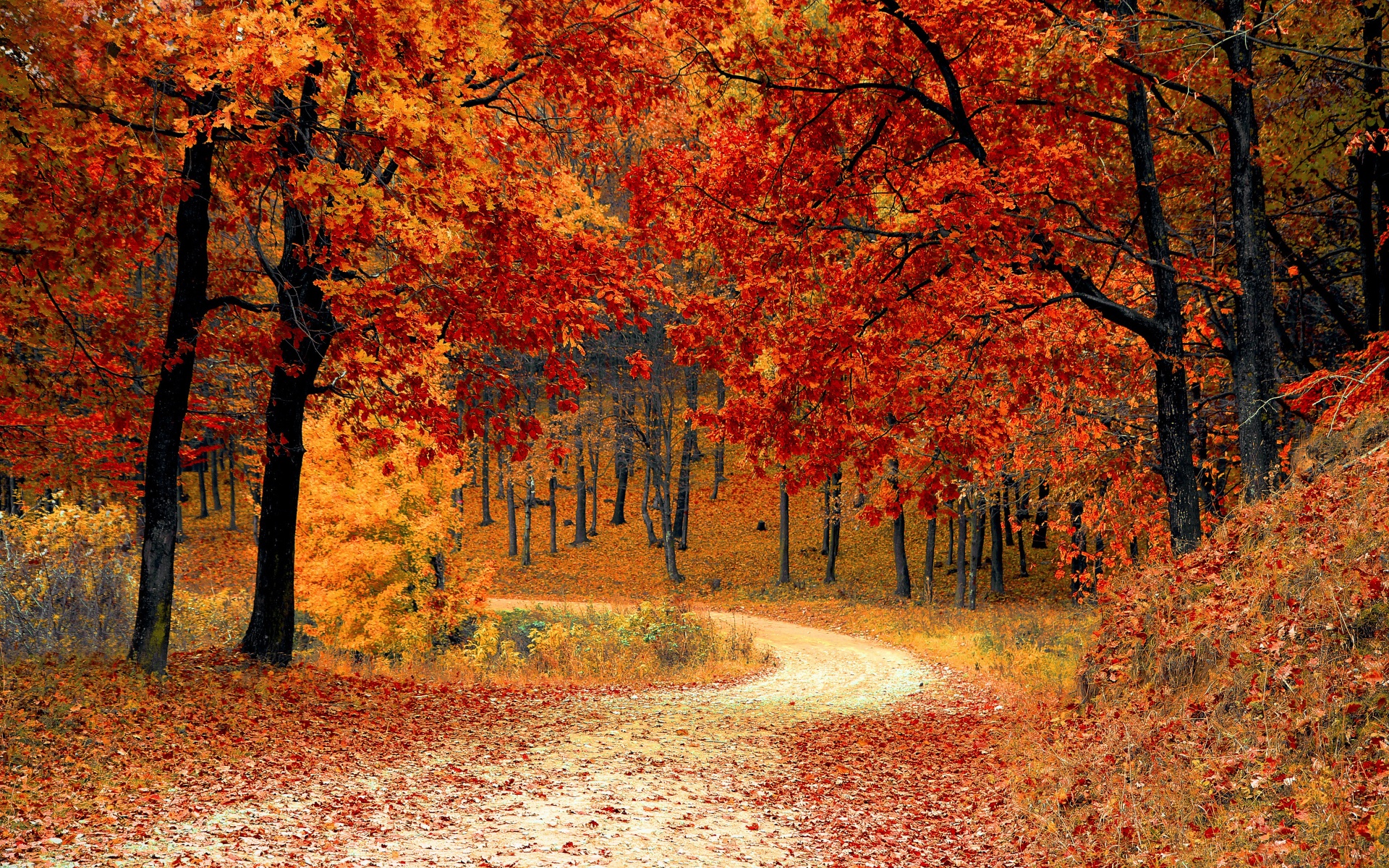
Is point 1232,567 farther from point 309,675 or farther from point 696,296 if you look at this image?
point 309,675

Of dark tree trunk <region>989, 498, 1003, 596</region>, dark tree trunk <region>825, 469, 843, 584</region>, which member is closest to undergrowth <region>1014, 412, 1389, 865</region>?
dark tree trunk <region>825, 469, 843, 584</region>

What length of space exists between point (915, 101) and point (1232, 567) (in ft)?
19.2

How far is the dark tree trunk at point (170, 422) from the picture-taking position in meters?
9.68

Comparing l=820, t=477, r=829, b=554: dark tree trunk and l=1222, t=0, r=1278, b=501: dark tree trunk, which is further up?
l=1222, t=0, r=1278, b=501: dark tree trunk

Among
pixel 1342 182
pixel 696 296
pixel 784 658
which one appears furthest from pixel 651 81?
pixel 784 658

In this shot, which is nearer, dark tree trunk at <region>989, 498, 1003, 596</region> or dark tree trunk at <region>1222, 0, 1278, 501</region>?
dark tree trunk at <region>1222, 0, 1278, 501</region>

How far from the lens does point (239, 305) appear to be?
10.6m

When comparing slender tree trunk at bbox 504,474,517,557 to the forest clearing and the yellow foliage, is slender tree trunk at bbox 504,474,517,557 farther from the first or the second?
the forest clearing

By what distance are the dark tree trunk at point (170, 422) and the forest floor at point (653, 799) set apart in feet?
11.0

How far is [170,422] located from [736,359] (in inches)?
251

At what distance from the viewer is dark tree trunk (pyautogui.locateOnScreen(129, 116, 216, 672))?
9.68m

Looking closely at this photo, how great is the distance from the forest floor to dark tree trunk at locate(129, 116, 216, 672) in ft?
11.0

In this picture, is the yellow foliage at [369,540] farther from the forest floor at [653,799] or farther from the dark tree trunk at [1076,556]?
the dark tree trunk at [1076,556]

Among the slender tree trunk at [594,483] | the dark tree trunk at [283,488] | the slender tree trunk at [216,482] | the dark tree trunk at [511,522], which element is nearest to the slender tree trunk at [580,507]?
the slender tree trunk at [594,483]
